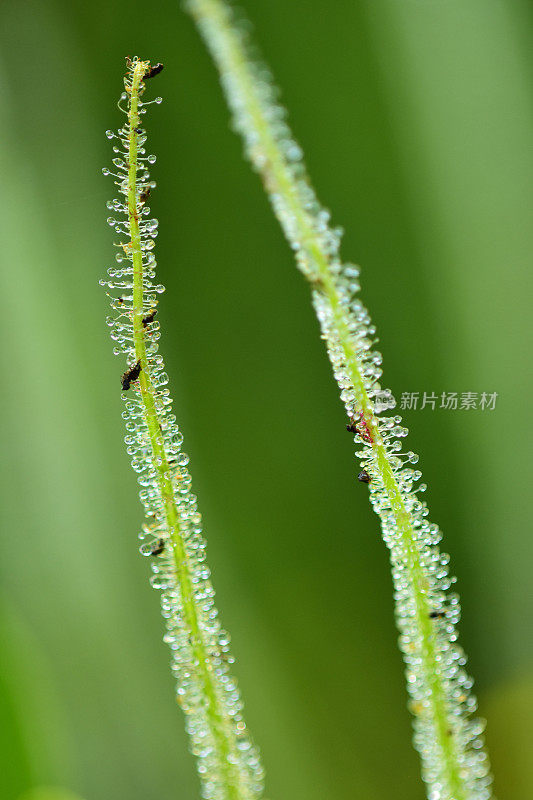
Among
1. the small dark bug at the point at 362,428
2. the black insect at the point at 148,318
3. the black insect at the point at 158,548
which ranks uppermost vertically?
the black insect at the point at 148,318

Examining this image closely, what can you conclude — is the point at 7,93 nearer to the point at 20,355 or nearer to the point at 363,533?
the point at 20,355

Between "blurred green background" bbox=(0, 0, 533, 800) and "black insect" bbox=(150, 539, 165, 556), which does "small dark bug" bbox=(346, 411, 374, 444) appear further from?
"blurred green background" bbox=(0, 0, 533, 800)

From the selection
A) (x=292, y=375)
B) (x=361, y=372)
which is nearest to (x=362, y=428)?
(x=361, y=372)

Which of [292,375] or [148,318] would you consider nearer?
[148,318]

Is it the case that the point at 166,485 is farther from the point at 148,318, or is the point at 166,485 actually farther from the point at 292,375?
the point at 292,375

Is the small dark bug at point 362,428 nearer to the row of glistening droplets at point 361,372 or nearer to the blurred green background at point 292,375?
the row of glistening droplets at point 361,372

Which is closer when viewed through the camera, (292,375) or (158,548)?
(158,548)

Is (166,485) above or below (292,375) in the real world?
below

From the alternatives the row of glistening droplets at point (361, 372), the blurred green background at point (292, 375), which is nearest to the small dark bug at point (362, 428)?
the row of glistening droplets at point (361, 372)

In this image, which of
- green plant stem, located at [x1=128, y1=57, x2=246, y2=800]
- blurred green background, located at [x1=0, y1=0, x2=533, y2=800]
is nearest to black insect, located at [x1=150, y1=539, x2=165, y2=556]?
green plant stem, located at [x1=128, y1=57, x2=246, y2=800]

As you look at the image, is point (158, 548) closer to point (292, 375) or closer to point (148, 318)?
point (148, 318)
